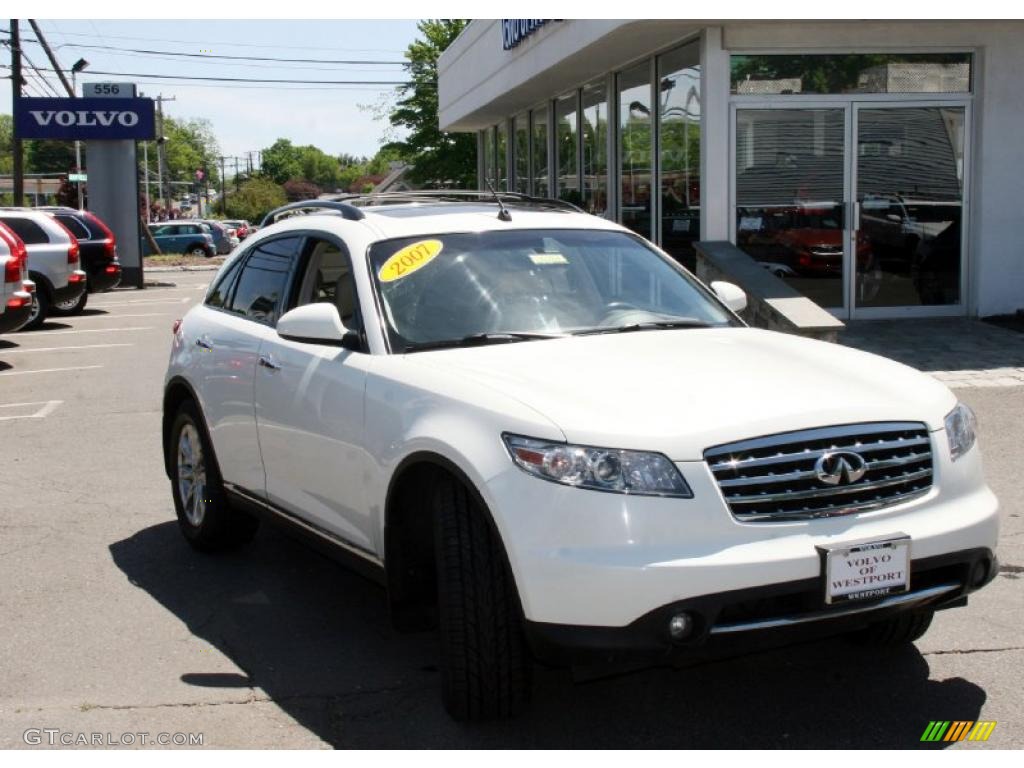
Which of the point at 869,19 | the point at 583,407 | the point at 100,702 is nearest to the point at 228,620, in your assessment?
the point at 100,702

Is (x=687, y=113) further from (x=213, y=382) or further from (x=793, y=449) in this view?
(x=793, y=449)

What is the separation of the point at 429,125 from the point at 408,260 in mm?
45368

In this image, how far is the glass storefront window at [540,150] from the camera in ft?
77.0

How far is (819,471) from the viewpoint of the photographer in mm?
3771

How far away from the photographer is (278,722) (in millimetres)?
4199

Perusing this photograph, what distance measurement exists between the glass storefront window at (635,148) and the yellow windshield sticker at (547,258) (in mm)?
11234

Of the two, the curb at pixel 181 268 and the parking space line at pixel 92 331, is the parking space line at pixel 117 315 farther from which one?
the curb at pixel 181 268

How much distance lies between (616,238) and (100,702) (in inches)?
116

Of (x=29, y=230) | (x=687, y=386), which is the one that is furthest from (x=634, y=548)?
(x=29, y=230)

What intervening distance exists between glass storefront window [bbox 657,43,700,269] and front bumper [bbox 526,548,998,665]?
37.0ft

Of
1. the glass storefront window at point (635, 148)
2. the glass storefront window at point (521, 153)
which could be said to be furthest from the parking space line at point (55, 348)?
the glass storefront window at point (521, 153)

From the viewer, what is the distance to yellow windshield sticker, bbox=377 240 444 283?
5004mm

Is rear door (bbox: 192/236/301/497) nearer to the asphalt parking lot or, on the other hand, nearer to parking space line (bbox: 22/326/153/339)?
the asphalt parking lot

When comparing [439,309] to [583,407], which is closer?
[583,407]
